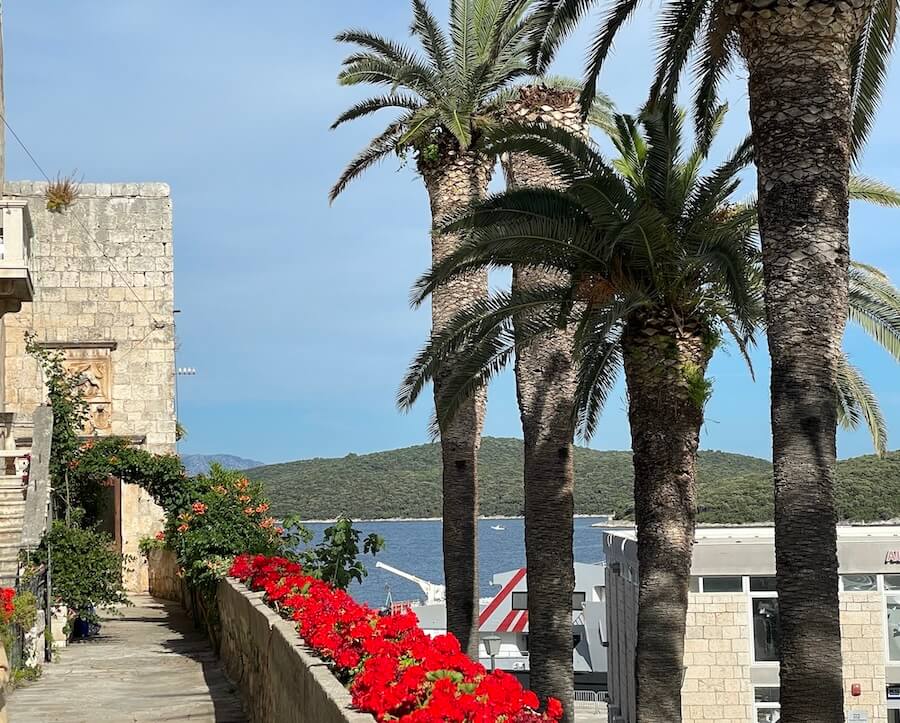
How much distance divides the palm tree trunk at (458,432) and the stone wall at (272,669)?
538cm

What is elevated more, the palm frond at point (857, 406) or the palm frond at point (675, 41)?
the palm frond at point (675, 41)

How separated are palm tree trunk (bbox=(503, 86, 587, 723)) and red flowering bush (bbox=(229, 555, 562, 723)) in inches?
353

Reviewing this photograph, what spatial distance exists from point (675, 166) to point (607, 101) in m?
4.58

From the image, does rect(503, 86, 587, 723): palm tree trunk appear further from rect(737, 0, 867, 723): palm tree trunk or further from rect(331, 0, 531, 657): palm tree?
rect(737, 0, 867, 723): palm tree trunk

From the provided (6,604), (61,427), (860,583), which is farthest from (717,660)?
(6,604)

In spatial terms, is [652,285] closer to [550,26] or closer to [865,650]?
[550,26]

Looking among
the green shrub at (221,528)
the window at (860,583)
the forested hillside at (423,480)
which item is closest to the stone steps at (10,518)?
the green shrub at (221,528)

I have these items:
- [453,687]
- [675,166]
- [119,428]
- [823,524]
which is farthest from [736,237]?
[119,428]

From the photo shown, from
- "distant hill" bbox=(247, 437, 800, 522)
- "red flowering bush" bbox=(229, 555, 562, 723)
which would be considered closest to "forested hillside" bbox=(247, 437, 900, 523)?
"distant hill" bbox=(247, 437, 800, 522)

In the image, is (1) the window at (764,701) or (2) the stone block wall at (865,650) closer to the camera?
(2) the stone block wall at (865,650)

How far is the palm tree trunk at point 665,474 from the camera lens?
46.6 ft

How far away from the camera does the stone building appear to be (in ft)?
77.0

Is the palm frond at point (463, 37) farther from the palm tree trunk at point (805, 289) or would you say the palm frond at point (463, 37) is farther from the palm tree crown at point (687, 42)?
the palm tree trunk at point (805, 289)

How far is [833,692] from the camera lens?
9297mm
